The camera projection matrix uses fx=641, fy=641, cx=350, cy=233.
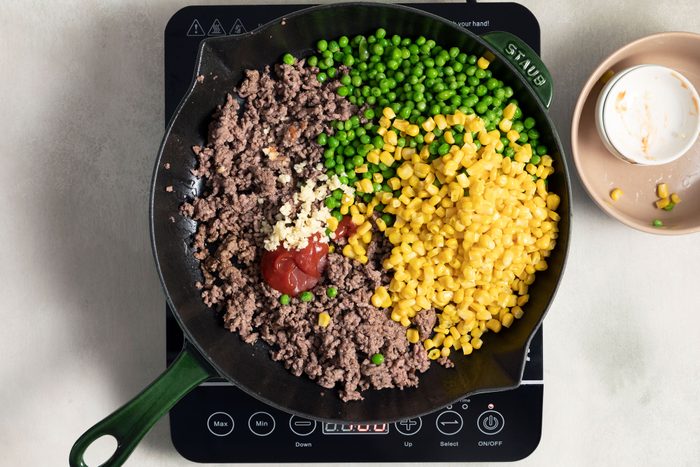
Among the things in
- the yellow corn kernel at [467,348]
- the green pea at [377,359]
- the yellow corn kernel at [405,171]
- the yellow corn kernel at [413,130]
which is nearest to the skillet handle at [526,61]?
the yellow corn kernel at [413,130]

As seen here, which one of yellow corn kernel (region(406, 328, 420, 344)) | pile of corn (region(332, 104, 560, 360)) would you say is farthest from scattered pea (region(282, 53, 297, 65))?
yellow corn kernel (region(406, 328, 420, 344))

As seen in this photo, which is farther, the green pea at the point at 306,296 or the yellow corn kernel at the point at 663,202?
the yellow corn kernel at the point at 663,202

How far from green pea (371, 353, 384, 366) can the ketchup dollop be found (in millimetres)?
316

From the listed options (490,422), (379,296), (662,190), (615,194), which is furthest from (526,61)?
(490,422)

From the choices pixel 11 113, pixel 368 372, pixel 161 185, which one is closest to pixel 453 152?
pixel 368 372

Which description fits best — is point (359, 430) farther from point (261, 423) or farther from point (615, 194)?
point (615, 194)

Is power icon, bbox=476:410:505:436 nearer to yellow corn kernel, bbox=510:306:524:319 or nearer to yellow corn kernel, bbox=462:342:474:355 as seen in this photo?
yellow corn kernel, bbox=462:342:474:355

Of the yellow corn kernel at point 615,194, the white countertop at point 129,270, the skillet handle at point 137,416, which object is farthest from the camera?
the white countertop at point 129,270

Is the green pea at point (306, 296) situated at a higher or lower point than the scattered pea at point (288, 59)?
lower

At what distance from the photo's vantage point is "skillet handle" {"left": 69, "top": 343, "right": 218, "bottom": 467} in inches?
74.7

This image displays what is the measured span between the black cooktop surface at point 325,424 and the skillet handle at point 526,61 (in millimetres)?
189

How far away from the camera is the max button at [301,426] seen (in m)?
2.32

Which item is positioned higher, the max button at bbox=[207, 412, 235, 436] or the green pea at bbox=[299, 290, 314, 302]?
the green pea at bbox=[299, 290, 314, 302]

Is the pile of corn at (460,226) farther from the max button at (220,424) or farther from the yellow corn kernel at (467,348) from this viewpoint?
the max button at (220,424)
